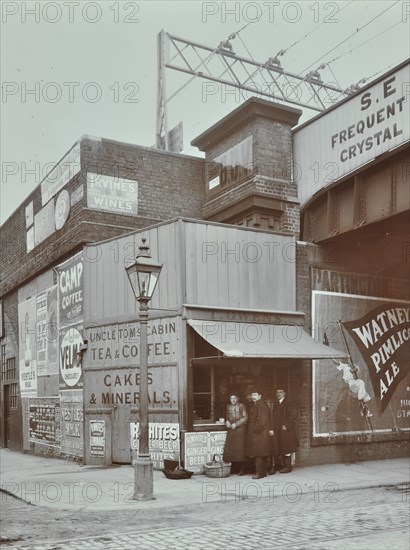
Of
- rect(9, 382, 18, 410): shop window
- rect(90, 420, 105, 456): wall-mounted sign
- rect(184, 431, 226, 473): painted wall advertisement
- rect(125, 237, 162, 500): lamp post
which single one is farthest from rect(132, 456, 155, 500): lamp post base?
rect(9, 382, 18, 410): shop window

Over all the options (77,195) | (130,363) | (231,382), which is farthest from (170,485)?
(77,195)

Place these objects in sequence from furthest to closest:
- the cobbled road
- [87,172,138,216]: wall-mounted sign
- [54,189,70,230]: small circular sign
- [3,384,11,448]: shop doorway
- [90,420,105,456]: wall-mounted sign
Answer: [3,384,11,448]: shop doorway < [54,189,70,230]: small circular sign < [87,172,138,216]: wall-mounted sign < [90,420,105,456]: wall-mounted sign < the cobbled road

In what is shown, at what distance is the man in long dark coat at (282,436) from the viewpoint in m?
13.8

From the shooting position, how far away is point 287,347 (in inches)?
576

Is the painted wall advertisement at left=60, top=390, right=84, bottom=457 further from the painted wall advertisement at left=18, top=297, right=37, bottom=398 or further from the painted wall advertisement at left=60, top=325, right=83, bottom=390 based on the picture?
the painted wall advertisement at left=18, top=297, right=37, bottom=398

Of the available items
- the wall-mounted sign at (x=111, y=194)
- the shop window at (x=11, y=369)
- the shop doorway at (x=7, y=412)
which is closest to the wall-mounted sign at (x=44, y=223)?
the wall-mounted sign at (x=111, y=194)

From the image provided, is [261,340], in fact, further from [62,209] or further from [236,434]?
[62,209]

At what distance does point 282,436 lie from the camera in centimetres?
1381

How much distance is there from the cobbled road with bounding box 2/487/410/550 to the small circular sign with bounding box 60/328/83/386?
20.8 feet

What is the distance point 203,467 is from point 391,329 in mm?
6631

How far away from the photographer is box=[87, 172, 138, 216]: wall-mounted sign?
1772 centimetres

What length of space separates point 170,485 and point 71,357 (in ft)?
20.2

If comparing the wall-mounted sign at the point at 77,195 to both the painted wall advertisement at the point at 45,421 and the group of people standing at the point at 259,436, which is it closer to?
the painted wall advertisement at the point at 45,421

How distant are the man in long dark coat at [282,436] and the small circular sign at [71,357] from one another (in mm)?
5471
